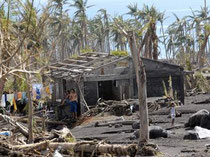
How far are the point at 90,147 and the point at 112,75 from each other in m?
16.2

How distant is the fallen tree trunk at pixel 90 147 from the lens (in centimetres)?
1168

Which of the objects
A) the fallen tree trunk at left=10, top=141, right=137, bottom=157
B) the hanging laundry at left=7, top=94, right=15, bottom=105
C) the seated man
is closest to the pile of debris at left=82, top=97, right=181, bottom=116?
the seated man

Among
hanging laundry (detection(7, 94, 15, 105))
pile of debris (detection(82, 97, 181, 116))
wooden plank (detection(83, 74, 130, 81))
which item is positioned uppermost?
wooden plank (detection(83, 74, 130, 81))

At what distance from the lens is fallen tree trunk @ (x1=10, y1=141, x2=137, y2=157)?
1168 cm

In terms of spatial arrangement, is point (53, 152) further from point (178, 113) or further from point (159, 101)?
point (159, 101)

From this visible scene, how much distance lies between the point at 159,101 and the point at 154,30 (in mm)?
11172

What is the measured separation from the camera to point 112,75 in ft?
93.0

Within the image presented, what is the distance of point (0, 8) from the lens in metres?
12.4

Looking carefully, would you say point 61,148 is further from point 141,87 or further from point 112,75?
point 112,75

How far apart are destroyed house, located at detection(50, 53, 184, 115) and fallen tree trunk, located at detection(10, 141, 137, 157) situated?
13.3m

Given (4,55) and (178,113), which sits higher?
(4,55)

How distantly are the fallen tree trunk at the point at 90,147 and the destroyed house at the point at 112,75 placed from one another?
1329 centimetres

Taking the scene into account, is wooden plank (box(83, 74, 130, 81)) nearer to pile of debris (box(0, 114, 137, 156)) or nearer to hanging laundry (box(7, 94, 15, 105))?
hanging laundry (box(7, 94, 15, 105))

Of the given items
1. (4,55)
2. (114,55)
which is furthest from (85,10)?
(4,55)
